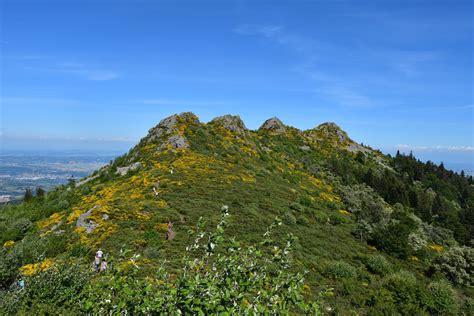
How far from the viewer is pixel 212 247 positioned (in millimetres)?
4867

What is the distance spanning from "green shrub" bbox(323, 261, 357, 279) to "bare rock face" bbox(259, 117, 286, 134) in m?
61.0

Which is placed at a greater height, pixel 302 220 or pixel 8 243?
pixel 302 220

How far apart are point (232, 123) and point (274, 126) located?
77.4ft

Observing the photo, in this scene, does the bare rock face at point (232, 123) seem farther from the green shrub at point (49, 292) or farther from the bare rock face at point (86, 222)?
the green shrub at point (49, 292)

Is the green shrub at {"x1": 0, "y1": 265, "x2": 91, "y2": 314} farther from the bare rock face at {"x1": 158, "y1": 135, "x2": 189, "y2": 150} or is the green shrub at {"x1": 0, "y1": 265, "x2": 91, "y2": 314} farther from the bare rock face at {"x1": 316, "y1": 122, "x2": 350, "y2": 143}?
the bare rock face at {"x1": 316, "y1": 122, "x2": 350, "y2": 143}

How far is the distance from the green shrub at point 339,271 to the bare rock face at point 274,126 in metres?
61.0

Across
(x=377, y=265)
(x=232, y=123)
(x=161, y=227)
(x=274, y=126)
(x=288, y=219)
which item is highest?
(x=274, y=126)

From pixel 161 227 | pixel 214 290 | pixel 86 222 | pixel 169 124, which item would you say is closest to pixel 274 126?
pixel 169 124

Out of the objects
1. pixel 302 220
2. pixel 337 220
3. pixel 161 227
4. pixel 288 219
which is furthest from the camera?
pixel 337 220

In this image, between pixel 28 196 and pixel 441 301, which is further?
pixel 28 196

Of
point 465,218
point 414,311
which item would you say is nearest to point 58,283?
point 414,311

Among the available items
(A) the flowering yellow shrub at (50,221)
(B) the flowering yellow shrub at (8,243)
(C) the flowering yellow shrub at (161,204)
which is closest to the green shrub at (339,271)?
(C) the flowering yellow shrub at (161,204)

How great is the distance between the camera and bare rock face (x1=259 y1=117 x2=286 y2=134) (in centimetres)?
7719

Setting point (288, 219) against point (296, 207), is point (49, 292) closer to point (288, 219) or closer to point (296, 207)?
point (288, 219)
